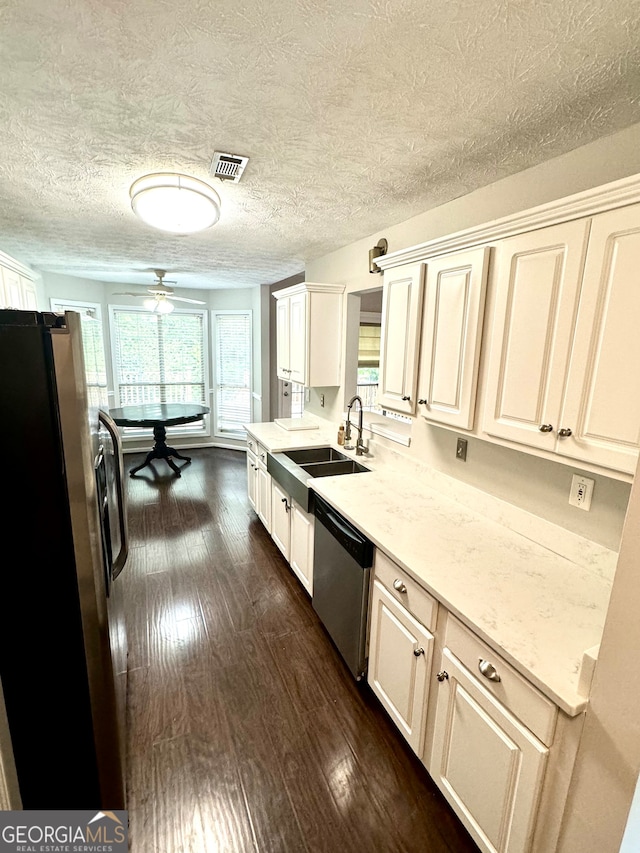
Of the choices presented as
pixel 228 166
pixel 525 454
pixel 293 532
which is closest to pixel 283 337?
pixel 293 532

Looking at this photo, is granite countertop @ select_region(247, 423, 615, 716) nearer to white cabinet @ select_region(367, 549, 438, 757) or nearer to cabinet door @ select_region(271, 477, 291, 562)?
white cabinet @ select_region(367, 549, 438, 757)

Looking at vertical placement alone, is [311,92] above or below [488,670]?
above

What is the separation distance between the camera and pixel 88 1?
91 centimetres

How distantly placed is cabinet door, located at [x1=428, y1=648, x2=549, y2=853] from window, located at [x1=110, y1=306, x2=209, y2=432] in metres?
5.83

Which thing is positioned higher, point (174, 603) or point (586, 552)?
point (586, 552)

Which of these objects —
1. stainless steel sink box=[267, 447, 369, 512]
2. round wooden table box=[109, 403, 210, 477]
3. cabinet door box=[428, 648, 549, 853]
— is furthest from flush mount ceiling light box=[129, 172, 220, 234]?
round wooden table box=[109, 403, 210, 477]

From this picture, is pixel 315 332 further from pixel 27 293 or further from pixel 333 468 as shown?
pixel 27 293

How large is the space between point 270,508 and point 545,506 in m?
2.17

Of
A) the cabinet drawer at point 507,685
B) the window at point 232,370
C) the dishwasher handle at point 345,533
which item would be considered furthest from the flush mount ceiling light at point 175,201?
the window at point 232,370

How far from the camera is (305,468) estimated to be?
2.77 m

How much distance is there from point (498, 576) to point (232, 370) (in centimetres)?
552

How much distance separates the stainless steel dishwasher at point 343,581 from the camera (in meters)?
1.85

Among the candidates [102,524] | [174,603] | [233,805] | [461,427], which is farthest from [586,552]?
[174,603]

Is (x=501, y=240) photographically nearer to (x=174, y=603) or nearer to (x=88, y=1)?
(x=88, y=1)
